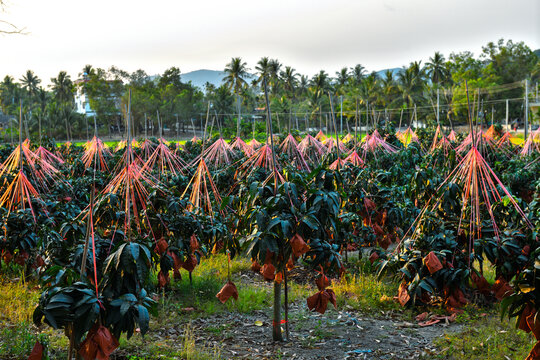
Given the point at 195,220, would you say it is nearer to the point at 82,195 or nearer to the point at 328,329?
the point at 328,329

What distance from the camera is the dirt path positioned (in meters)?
3.93

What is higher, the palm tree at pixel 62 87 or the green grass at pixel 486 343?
the palm tree at pixel 62 87

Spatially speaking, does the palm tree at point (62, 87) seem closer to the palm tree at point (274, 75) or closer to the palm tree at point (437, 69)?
the palm tree at point (274, 75)

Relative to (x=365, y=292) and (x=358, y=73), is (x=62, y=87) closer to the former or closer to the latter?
(x=358, y=73)

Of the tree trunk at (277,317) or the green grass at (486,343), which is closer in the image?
the green grass at (486,343)

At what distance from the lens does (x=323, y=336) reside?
14.1 feet

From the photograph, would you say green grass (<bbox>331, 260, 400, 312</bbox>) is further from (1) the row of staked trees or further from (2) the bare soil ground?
(1) the row of staked trees

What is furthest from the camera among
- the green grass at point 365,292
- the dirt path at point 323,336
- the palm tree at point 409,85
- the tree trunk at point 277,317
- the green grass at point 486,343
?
the palm tree at point 409,85

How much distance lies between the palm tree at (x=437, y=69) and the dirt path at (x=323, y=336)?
4899 cm

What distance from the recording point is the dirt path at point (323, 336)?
12.9 ft

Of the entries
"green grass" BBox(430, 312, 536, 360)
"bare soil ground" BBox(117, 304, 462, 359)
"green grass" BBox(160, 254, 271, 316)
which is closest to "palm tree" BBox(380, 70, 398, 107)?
"green grass" BBox(160, 254, 271, 316)

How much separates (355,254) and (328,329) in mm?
3192

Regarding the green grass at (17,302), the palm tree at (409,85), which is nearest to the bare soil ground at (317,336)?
the green grass at (17,302)

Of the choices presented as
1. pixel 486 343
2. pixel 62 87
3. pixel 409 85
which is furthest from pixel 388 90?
pixel 486 343
